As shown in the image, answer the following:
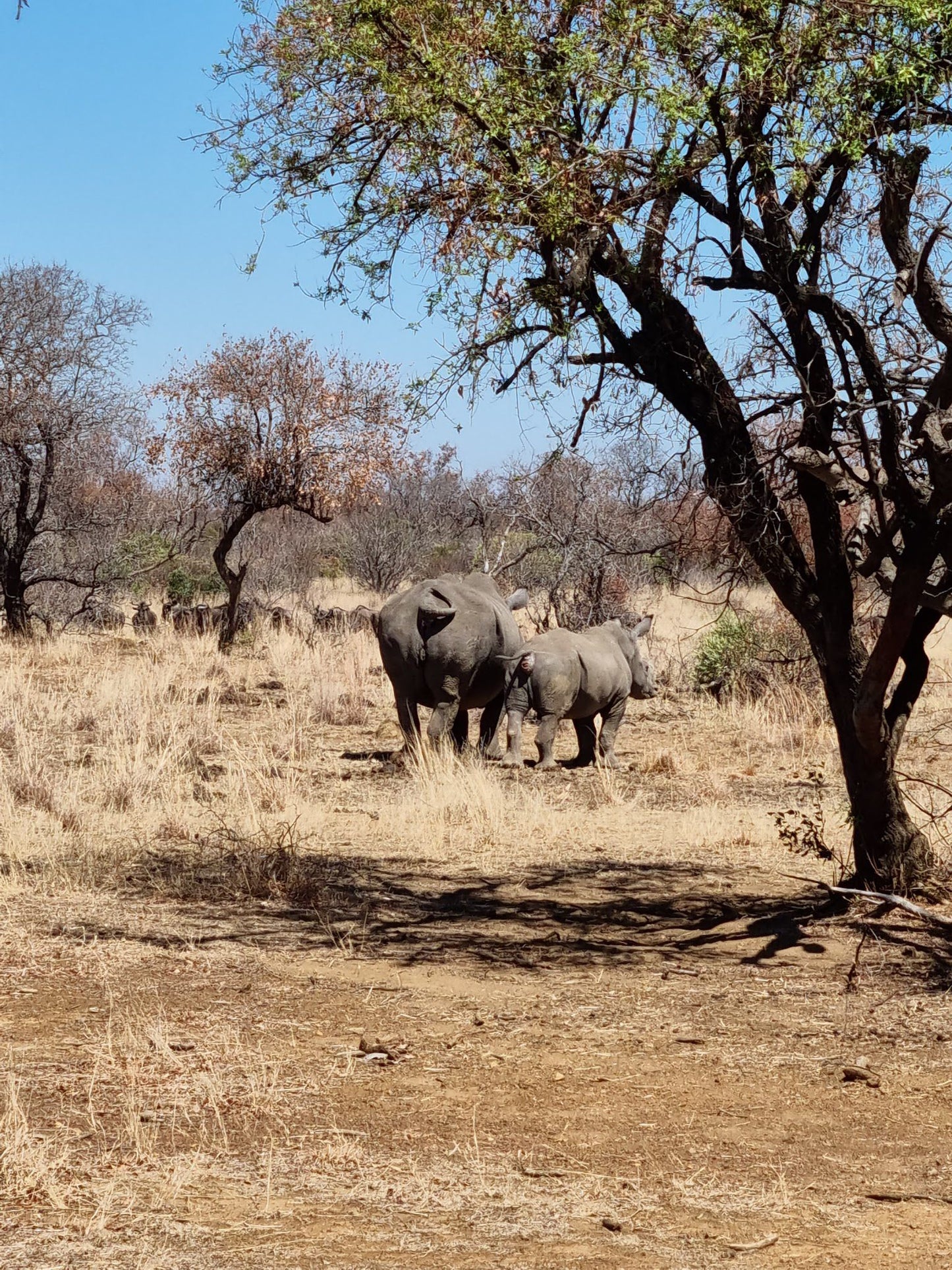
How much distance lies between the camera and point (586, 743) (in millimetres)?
13125

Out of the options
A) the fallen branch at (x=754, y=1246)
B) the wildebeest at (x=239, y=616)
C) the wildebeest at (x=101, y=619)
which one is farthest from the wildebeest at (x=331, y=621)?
the fallen branch at (x=754, y=1246)

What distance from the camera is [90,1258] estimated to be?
145 inches

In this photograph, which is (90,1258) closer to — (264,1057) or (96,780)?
(264,1057)

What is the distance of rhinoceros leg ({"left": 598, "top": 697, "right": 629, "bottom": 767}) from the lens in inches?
516

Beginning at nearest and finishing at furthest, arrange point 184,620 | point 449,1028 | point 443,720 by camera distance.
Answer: point 449,1028 < point 443,720 < point 184,620

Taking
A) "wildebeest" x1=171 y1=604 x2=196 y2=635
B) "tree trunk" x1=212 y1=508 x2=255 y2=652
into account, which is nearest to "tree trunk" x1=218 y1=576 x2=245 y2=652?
"tree trunk" x1=212 y1=508 x2=255 y2=652

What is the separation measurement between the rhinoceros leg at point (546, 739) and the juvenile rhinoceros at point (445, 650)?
53 cm

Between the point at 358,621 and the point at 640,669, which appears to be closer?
the point at 640,669

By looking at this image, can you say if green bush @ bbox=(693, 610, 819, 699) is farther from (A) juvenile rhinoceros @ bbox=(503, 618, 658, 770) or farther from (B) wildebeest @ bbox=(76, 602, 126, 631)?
(B) wildebeest @ bbox=(76, 602, 126, 631)

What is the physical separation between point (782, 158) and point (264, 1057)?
15.4 feet

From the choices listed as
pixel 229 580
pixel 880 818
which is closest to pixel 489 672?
pixel 880 818

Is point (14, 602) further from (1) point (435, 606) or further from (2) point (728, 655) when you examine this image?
(1) point (435, 606)

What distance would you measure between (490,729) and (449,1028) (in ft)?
24.8

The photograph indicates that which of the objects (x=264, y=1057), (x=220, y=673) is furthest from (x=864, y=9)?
(x=220, y=673)
